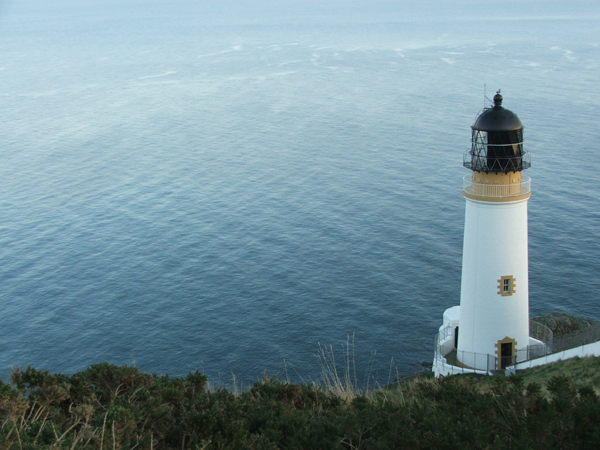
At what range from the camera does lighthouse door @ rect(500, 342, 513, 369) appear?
28391mm

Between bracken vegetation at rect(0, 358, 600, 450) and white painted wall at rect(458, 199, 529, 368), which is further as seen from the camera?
white painted wall at rect(458, 199, 529, 368)

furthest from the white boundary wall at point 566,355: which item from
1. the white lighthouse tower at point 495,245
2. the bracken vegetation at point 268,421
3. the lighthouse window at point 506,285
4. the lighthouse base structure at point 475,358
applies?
the bracken vegetation at point 268,421

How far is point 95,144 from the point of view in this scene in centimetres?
9269

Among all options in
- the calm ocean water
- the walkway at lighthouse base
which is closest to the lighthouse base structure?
the walkway at lighthouse base

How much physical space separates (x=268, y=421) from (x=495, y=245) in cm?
1716

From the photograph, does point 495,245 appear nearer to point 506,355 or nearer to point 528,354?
point 506,355

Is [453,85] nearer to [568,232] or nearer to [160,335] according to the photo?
[568,232]

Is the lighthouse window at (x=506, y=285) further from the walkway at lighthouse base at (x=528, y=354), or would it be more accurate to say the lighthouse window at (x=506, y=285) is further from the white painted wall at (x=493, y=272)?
the walkway at lighthouse base at (x=528, y=354)

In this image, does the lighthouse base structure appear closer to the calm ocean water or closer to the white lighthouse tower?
the white lighthouse tower

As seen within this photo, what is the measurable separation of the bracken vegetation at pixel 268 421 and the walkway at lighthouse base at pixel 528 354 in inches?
570

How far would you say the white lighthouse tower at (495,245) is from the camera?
1065 inches

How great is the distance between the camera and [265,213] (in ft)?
224

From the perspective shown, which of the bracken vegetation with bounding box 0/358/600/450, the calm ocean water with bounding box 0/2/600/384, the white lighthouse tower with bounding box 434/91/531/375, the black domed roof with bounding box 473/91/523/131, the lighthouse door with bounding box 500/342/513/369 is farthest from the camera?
the calm ocean water with bounding box 0/2/600/384

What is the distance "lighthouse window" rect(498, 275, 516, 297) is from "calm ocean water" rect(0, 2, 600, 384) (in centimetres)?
1699
